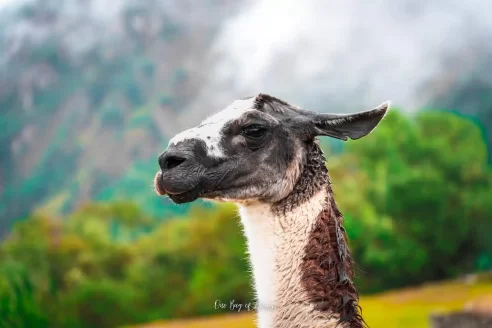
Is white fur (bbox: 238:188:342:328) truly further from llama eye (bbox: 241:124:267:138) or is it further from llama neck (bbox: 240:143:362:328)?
llama eye (bbox: 241:124:267:138)

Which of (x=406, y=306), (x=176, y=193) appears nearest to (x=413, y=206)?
(x=406, y=306)

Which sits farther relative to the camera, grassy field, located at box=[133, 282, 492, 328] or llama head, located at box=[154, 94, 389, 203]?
grassy field, located at box=[133, 282, 492, 328]

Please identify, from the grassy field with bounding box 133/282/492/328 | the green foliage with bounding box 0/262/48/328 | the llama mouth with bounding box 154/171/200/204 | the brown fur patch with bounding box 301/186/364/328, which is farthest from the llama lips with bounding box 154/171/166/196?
the grassy field with bounding box 133/282/492/328

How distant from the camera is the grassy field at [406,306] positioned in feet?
41.0

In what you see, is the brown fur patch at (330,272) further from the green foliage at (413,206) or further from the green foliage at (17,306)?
the green foliage at (413,206)

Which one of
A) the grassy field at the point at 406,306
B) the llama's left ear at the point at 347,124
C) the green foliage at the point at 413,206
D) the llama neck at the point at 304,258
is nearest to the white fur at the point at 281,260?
the llama neck at the point at 304,258

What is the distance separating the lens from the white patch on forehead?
8.89 ft

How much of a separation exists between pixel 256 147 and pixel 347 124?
0.43 m

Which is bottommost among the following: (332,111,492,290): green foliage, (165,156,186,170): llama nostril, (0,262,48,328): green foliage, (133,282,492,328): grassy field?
(133,282,492,328): grassy field

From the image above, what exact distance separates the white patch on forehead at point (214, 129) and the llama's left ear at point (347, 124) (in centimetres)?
34

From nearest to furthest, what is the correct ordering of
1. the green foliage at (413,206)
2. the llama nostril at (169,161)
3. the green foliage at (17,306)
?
the llama nostril at (169,161) < the green foliage at (17,306) < the green foliage at (413,206)

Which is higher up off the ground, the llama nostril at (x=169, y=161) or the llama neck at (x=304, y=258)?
the llama nostril at (x=169, y=161)

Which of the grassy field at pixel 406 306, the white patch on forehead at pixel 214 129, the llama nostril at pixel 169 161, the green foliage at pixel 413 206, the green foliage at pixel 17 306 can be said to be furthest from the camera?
the green foliage at pixel 413 206

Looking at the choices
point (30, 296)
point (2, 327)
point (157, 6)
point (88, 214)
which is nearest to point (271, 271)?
point (2, 327)
